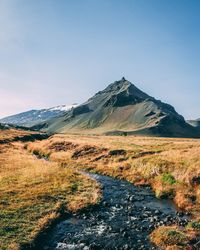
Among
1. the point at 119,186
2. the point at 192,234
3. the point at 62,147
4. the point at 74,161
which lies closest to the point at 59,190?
the point at 119,186

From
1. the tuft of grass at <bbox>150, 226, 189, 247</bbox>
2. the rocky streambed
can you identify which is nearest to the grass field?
the tuft of grass at <bbox>150, 226, 189, 247</bbox>

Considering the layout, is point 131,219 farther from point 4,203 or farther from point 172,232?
point 4,203

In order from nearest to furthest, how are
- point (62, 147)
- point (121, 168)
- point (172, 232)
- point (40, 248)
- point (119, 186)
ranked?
point (40, 248) → point (172, 232) → point (119, 186) → point (121, 168) → point (62, 147)

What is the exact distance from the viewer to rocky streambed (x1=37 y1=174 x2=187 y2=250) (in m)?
25.2

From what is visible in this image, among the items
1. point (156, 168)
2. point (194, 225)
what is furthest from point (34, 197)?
point (156, 168)

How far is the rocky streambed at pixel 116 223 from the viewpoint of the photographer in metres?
25.2

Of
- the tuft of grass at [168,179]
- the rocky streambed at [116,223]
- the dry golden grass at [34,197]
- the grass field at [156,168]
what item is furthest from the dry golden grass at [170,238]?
the tuft of grass at [168,179]

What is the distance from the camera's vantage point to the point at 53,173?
159 ft

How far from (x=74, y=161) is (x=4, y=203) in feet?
106

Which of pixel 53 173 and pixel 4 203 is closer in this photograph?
pixel 4 203

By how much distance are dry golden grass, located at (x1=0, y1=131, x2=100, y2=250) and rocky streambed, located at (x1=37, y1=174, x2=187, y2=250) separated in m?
1.37

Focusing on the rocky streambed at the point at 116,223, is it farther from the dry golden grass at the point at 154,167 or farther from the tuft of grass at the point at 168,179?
the tuft of grass at the point at 168,179

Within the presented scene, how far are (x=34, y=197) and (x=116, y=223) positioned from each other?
396 inches

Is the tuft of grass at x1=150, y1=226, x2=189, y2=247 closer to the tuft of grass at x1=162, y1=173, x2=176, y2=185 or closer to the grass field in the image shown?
the grass field
